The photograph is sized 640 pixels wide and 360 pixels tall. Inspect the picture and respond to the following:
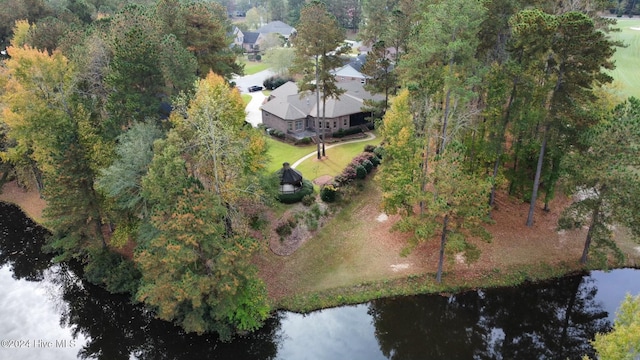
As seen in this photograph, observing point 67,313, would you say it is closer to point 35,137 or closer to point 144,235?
point 144,235

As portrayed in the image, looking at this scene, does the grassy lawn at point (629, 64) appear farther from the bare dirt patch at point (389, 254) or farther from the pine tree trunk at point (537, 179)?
the bare dirt patch at point (389, 254)

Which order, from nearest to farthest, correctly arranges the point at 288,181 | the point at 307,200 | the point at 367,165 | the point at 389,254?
the point at 389,254 → the point at 307,200 → the point at 288,181 → the point at 367,165

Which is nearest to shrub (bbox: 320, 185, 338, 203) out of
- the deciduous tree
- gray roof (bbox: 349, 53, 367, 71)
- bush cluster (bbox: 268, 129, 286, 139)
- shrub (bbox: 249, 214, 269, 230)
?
shrub (bbox: 249, 214, 269, 230)

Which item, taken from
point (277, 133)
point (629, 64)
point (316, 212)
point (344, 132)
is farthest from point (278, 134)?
point (629, 64)

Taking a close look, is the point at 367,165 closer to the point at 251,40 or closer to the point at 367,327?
the point at 367,327

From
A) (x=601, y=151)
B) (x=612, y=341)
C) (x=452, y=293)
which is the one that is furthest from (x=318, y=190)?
(x=612, y=341)

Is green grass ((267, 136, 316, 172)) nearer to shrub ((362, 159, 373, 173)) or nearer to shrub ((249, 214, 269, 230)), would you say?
shrub ((362, 159, 373, 173))

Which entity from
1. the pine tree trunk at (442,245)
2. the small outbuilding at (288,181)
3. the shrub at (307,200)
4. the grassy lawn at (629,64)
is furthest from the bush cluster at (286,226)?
the grassy lawn at (629,64)
